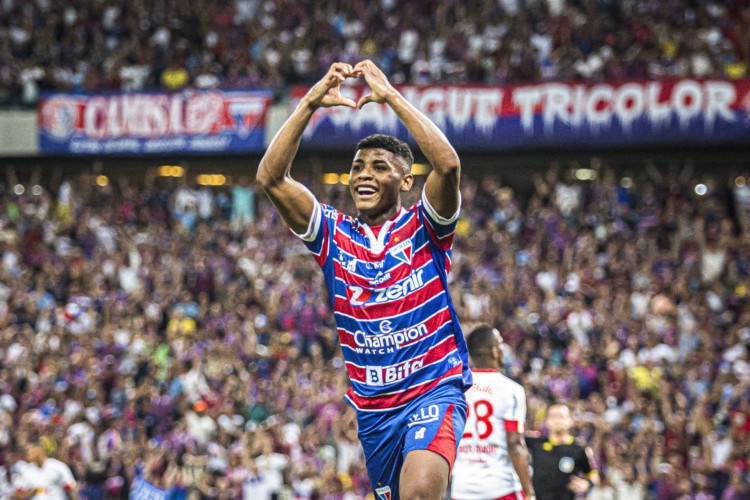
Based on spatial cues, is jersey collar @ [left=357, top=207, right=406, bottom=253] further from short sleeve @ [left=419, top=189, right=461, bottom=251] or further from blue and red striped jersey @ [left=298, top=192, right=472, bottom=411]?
short sleeve @ [left=419, top=189, right=461, bottom=251]

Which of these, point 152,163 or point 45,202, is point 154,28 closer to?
point 152,163

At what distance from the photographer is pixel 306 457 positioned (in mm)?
15680

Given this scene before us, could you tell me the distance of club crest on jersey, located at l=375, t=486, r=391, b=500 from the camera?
5.75 metres

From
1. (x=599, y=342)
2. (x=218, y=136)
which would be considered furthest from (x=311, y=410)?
(x=218, y=136)

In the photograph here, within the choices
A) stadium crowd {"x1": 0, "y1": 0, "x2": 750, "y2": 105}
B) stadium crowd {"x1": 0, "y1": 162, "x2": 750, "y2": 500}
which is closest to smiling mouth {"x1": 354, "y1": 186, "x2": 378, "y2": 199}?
stadium crowd {"x1": 0, "y1": 162, "x2": 750, "y2": 500}

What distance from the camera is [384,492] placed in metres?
5.77

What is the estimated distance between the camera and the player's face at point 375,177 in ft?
19.0

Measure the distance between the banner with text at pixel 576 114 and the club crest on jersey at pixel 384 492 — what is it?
58.0 feet

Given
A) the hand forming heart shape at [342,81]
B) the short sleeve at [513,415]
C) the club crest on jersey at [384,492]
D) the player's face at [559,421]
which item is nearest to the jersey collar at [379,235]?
the hand forming heart shape at [342,81]

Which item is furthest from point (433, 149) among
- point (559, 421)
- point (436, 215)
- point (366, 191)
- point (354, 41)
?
point (354, 41)

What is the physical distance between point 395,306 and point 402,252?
1.01 ft

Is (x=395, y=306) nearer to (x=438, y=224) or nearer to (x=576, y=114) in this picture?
(x=438, y=224)

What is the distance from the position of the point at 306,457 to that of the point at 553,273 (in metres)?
6.43

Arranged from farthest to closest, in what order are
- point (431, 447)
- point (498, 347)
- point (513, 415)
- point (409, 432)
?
point (498, 347) < point (513, 415) < point (409, 432) < point (431, 447)
